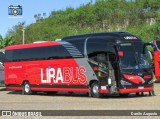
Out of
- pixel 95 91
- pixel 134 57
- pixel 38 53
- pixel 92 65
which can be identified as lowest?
pixel 95 91

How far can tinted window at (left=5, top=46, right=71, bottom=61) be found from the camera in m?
26.9

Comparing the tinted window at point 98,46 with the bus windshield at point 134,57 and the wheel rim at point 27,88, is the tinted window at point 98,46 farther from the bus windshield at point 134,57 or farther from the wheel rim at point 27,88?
the wheel rim at point 27,88

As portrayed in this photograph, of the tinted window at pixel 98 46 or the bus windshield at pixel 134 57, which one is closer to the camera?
the bus windshield at pixel 134 57

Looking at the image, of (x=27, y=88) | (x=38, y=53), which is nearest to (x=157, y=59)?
(x=38, y=53)

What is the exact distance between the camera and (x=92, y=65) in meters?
24.5

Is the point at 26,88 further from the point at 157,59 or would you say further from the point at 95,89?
the point at 157,59

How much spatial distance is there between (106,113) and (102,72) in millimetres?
8603

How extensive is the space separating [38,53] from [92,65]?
18.4 ft

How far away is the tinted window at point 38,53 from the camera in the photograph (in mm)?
26922

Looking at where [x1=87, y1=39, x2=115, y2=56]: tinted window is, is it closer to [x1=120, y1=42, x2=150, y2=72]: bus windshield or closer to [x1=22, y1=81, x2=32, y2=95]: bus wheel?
[x1=120, y1=42, x2=150, y2=72]: bus windshield

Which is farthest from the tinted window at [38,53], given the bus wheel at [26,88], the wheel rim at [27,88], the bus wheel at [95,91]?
the bus wheel at [95,91]

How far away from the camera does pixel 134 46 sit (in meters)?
23.9

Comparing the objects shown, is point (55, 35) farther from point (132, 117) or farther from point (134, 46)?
point (132, 117)

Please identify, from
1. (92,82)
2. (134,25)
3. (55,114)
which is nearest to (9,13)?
(92,82)
